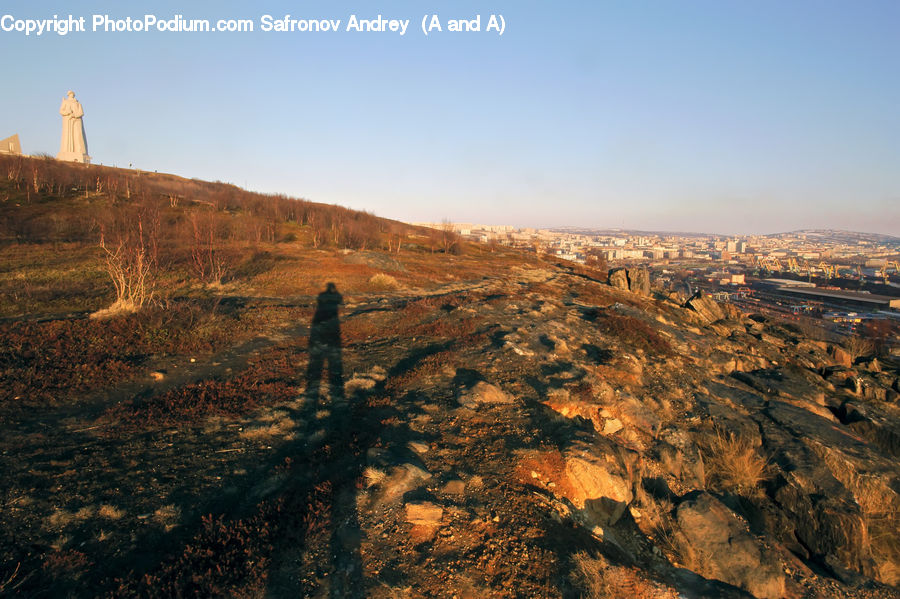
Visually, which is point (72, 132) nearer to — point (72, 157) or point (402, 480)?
point (72, 157)

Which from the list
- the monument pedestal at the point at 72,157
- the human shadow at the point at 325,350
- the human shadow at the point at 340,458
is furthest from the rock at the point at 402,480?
the monument pedestal at the point at 72,157

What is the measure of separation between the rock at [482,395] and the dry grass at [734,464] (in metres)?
5.06

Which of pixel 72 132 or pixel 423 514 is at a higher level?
pixel 72 132

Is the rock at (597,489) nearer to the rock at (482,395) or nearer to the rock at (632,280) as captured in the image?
the rock at (482,395)

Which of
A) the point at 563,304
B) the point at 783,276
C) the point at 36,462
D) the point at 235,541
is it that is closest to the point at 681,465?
the point at 235,541

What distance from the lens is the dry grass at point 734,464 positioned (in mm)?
9288

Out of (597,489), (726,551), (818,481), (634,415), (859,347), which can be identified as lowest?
(859,347)

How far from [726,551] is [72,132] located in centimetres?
8051

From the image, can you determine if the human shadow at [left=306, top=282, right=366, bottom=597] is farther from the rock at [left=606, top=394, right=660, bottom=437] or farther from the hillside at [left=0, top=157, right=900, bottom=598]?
the rock at [left=606, top=394, right=660, bottom=437]

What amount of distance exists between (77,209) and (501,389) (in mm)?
49802

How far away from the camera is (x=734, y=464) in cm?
962

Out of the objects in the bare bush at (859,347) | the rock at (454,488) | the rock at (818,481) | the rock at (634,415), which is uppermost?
the rock at (454,488)

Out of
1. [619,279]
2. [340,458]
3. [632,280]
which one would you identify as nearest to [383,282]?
[619,279]

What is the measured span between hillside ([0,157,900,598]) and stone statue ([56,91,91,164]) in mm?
55118
